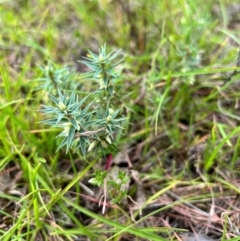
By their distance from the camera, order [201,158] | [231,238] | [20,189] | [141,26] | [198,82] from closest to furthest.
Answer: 1. [231,238]
2. [20,189]
3. [201,158]
4. [198,82]
5. [141,26]

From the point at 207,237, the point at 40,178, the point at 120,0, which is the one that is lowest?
the point at 207,237

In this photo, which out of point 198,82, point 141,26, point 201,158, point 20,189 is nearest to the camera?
point 20,189

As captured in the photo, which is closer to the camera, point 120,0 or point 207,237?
point 207,237

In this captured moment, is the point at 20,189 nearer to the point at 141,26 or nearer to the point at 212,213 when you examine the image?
the point at 212,213

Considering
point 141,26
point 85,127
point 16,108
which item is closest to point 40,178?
point 85,127

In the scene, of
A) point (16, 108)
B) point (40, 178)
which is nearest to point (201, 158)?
point (40, 178)

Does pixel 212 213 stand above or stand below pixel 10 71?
below
